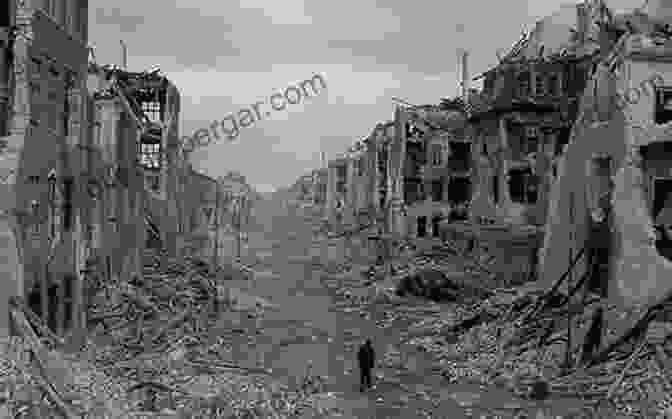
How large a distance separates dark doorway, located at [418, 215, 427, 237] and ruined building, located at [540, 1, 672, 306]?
1033 inches

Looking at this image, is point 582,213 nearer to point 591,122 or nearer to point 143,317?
point 591,122

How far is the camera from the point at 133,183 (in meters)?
28.2

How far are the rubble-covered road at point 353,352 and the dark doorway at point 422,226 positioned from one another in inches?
349

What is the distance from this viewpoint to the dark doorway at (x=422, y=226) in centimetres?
4662

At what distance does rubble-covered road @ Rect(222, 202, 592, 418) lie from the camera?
632 inches

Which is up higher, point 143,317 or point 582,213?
point 582,213

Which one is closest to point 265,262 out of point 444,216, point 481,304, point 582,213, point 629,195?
point 444,216

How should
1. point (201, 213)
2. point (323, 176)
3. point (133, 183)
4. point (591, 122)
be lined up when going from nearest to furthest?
1. point (591, 122)
2. point (133, 183)
3. point (201, 213)
4. point (323, 176)

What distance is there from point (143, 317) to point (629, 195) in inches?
604

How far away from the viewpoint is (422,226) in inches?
1843

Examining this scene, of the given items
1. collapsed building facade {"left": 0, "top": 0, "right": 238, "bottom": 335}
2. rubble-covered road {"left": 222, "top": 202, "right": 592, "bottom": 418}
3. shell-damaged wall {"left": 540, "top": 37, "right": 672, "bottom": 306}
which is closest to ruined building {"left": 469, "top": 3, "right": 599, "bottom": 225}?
rubble-covered road {"left": 222, "top": 202, "right": 592, "bottom": 418}

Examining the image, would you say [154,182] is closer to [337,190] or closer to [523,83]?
[523,83]

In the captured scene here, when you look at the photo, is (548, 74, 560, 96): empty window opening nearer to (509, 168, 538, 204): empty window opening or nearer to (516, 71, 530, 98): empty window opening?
(516, 71, 530, 98): empty window opening

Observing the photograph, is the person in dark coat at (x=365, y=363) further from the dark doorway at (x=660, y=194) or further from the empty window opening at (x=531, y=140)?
the empty window opening at (x=531, y=140)
